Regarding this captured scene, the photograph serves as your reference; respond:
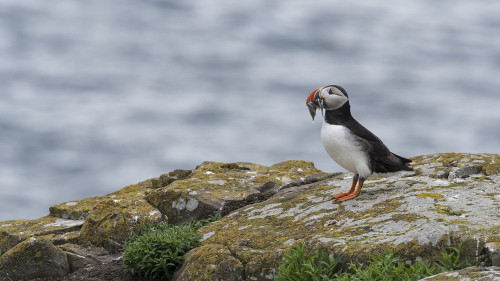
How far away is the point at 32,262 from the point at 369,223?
5.35 metres

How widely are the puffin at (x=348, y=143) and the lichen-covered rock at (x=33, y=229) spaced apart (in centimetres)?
537

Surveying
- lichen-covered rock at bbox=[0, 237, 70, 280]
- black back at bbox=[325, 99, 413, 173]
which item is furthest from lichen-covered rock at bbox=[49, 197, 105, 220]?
black back at bbox=[325, 99, 413, 173]

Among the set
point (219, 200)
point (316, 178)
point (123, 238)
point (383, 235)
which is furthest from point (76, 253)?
point (383, 235)

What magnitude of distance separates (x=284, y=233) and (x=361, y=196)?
1.48 metres

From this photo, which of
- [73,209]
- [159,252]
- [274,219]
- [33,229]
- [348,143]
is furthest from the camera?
[73,209]

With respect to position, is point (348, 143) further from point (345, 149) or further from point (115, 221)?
point (115, 221)

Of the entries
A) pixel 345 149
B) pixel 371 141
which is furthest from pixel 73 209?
pixel 371 141

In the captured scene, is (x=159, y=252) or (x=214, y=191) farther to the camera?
(x=214, y=191)

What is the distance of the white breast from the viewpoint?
8.70 metres

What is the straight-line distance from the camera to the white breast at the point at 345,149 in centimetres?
870

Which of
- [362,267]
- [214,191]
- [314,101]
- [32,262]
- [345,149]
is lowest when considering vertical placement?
[362,267]

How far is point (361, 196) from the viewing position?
9047mm

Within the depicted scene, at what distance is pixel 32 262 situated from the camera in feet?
31.0

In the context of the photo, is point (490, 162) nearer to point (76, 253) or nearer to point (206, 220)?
point (206, 220)
